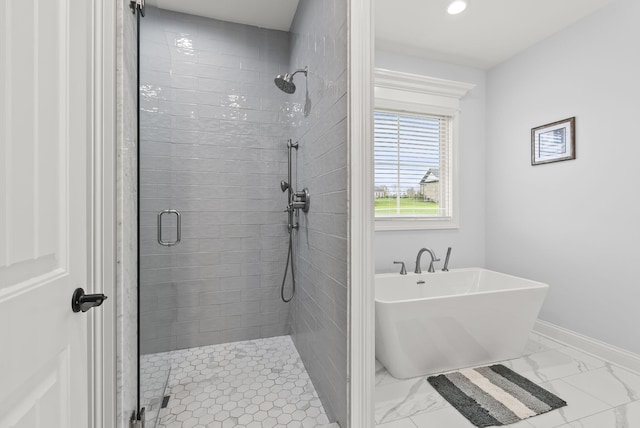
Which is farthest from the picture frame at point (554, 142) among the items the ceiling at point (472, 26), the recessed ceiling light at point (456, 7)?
the recessed ceiling light at point (456, 7)

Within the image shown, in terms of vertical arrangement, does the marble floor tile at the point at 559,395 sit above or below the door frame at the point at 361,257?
below

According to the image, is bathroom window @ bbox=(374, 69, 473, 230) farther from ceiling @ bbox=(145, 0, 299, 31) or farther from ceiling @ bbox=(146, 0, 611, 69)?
ceiling @ bbox=(145, 0, 299, 31)

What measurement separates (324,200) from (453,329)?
1.27 meters

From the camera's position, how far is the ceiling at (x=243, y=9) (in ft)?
7.09

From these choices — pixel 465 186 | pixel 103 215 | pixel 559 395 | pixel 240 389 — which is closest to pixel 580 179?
pixel 465 186

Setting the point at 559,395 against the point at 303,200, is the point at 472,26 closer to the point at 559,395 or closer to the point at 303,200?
the point at 303,200

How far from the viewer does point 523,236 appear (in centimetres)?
282

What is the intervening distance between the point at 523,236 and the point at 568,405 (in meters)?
1.55

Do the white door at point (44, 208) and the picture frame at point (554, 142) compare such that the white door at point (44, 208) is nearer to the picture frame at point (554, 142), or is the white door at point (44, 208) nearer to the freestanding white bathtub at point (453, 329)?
the freestanding white bathtub at point (453, 329)

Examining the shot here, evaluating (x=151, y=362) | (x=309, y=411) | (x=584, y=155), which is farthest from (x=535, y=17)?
(x=151, y=362)

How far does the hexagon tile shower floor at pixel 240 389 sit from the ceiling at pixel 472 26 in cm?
277

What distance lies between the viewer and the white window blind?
9.34ft

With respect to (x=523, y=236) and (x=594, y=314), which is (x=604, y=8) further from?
(x=594, y=314)

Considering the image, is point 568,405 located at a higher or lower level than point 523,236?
lower
